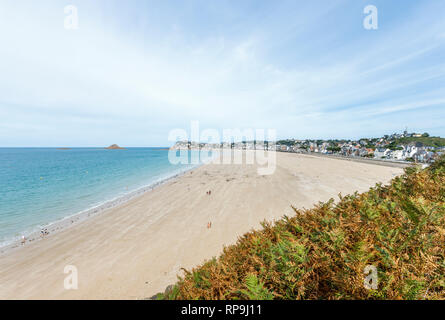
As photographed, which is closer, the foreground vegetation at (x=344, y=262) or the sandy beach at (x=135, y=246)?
the foreground vegetation at (x=344, y=262)

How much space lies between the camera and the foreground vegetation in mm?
1968

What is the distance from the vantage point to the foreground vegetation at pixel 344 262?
1.97 meters

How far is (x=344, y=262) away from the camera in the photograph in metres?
2.27

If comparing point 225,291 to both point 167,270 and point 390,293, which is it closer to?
point 390,293

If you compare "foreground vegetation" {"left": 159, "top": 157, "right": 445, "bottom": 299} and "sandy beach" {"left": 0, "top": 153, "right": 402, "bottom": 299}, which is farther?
"sandy beach" {"left": 0, "top": 153, "right": 402, "bottom": 299}

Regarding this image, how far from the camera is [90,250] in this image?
11.6 metres

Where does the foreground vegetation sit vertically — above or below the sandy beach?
above

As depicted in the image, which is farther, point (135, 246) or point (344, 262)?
point (135, 246)

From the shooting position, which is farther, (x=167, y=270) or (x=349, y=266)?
(x=167, y=270)

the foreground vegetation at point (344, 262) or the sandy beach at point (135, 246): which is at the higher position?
the foreground vegetation at point (344, 262)

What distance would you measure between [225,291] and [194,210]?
16078 mm

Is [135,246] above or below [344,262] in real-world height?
below

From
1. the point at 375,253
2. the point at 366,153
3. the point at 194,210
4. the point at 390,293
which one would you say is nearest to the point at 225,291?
the point at 390,293
